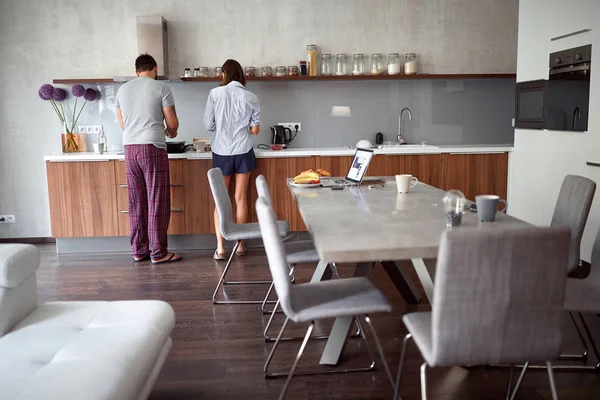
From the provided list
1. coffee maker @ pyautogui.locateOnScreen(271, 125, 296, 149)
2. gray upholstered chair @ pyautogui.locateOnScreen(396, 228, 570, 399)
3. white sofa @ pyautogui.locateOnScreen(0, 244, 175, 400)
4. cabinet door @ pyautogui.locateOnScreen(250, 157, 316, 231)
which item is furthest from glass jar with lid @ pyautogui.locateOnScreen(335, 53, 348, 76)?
gray upholstered chair @ pyautogui.locateOnScreen(396, 228, 570, 399)

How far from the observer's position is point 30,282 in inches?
98.8

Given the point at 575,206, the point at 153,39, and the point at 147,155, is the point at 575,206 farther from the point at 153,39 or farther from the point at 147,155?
the point at 153,39

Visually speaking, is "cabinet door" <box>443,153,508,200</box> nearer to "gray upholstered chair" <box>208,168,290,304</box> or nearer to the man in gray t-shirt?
"gray upholstered chair" <box>208,168,290,304</box>

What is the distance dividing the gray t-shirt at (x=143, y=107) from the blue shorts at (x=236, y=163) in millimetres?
554

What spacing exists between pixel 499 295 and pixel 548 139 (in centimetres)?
319

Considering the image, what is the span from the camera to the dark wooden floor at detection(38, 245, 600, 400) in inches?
103

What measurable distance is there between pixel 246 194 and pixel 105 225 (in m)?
1.32

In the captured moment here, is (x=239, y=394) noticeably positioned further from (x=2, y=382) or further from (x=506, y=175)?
(x=506, y=175)

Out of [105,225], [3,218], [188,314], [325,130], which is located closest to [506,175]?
[325,130]

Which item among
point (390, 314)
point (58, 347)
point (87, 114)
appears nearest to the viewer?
point (58, 347)

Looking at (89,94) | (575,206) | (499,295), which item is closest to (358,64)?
(89,94)

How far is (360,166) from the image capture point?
12.5 ft

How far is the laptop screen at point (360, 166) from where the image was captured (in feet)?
12.3

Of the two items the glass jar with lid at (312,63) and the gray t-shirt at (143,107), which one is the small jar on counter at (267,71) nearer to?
the glass jar with lid at (312,63)
